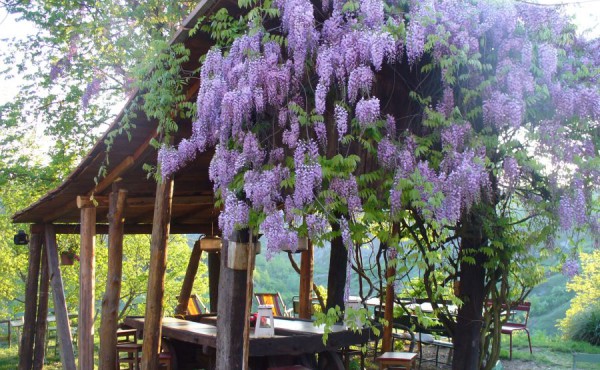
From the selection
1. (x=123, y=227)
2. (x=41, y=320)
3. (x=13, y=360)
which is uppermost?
(x=123, y=227)

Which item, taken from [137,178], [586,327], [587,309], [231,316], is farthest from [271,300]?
[231,316]

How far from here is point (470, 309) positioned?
4.79m

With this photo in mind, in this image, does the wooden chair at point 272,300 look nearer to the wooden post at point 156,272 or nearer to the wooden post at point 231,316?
the wooden post at point 156,272


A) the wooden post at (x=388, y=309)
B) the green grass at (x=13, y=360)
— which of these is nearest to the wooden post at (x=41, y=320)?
the green grass at (x=13, y=360)

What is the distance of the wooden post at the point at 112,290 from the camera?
616cm

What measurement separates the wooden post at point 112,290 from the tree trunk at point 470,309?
3117 mm

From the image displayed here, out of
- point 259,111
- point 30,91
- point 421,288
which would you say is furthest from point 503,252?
point 30,91

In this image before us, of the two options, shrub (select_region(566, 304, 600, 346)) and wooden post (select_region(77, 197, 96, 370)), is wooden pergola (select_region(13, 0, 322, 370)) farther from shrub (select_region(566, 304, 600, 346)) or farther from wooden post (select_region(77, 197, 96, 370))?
shrub (select_region(566, 304, 600, 346))

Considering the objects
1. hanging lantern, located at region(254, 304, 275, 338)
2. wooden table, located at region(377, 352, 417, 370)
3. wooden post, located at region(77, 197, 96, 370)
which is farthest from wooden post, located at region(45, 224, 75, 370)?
wooden table, located at region(377, 352, 417, 370)

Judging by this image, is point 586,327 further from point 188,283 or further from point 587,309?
point 188,283

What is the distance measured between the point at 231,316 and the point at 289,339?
180cm

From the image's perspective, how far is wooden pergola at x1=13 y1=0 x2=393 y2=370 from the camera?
4219 mm

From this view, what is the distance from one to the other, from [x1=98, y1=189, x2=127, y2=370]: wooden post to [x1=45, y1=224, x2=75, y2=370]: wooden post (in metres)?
1.60

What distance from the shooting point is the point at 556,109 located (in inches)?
149
